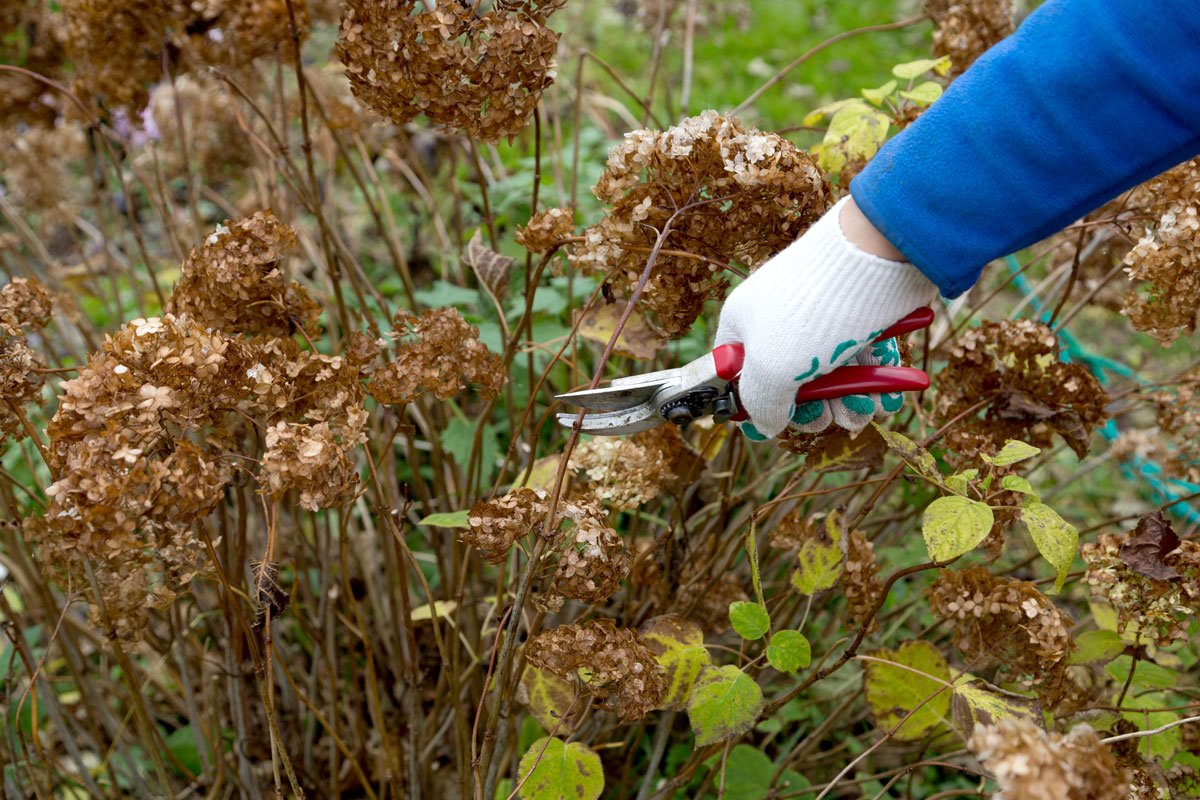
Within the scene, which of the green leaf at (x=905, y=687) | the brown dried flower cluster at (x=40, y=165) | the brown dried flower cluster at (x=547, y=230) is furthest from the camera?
the brown dried flower cluster at (x=40, y=165)

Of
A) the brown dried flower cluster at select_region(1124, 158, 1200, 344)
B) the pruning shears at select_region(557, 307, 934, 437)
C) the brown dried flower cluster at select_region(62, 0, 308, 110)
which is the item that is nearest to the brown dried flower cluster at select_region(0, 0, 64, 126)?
the brown dried flower cluster at select_region(62, 0, 308, 110)

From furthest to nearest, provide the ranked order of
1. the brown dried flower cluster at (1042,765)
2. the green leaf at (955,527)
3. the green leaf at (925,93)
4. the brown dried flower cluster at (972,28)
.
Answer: the brown dried flower cluster at (972,28), the green leaf at (925,93), the green leaf at (955,527), the brown dried flower cluster at (1042,765)

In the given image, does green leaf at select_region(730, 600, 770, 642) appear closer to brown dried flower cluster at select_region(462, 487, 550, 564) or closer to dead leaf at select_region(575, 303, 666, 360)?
brown dried flower cluster at select_region(462, 487, 550, 564)

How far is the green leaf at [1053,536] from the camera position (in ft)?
3.67

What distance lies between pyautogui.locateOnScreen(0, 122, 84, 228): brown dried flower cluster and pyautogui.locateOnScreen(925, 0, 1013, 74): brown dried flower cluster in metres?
2.16

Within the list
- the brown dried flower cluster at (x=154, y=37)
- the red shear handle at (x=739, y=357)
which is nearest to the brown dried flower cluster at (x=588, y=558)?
the red shear handle at (x=739, y=357)

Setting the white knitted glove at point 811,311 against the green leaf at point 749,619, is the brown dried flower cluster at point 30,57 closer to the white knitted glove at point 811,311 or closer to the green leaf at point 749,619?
the white knitted glove at point 811,311

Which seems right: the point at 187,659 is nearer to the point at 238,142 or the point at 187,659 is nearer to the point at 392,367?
the point at 392,367

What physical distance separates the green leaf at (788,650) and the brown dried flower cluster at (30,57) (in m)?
1.88

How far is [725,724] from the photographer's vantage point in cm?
120

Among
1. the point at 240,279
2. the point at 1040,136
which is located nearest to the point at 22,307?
the point at 240,279

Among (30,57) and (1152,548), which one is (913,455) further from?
(30,57)

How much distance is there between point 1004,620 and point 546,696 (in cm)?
63

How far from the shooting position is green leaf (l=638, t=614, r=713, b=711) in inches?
49.9
